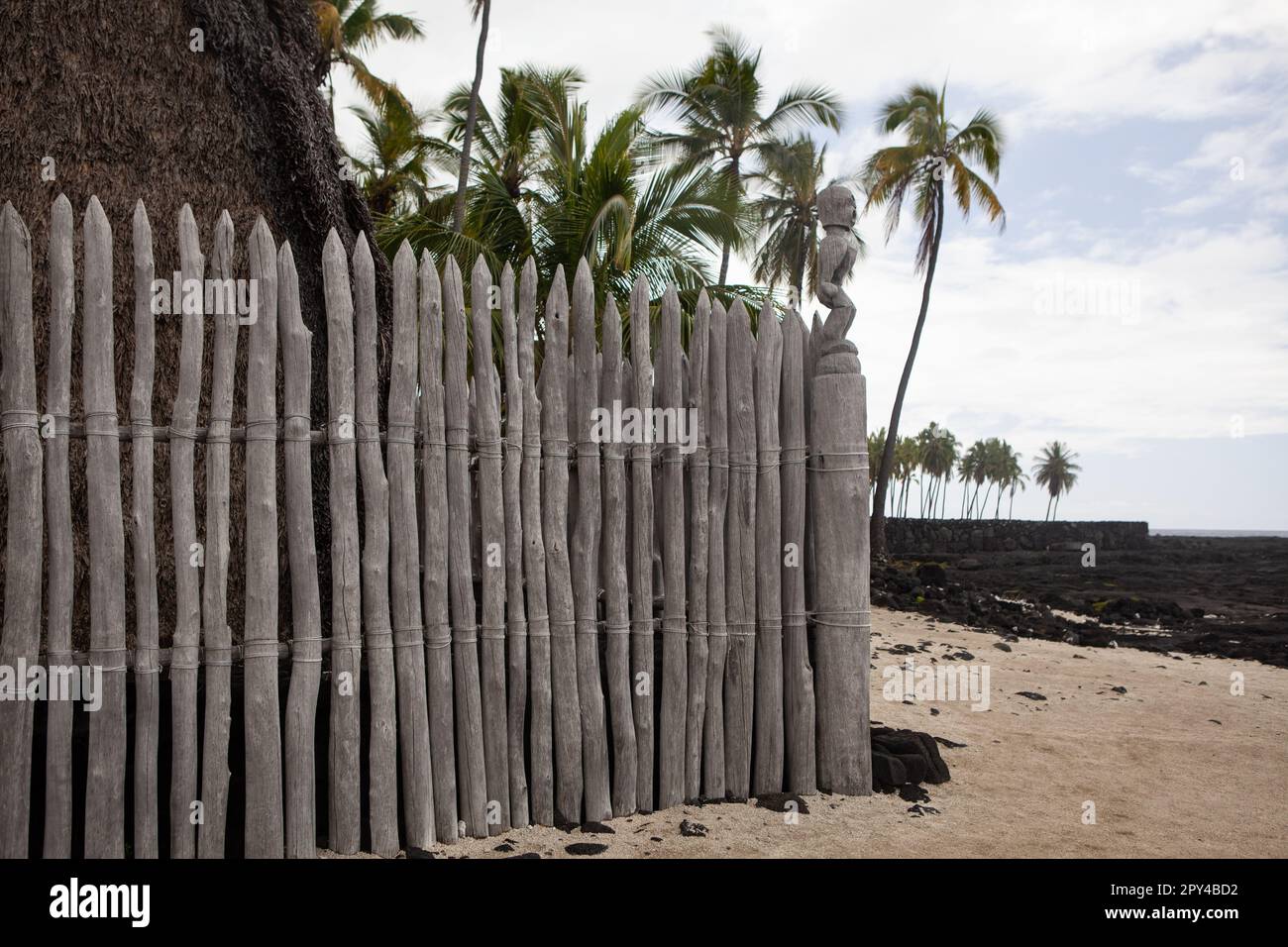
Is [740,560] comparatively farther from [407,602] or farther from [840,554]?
[407,602]

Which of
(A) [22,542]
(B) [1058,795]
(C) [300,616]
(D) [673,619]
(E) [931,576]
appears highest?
(A) [22,542]

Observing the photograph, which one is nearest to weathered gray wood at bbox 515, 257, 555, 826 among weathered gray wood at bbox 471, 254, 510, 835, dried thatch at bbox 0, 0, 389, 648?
weathered gray wood at bbox 471, 254, 510, 835

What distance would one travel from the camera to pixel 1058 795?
535 cm

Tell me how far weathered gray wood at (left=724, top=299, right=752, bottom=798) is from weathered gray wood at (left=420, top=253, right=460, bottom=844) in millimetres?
1504

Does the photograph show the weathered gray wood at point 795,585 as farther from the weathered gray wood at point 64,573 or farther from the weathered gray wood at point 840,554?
the weathered gray wood at point 64,573

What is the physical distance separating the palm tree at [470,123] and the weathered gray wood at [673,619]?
9.84 m

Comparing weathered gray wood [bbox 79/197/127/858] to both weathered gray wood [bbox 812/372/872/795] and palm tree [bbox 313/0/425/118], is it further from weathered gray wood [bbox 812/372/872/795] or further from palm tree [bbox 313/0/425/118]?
palm tree [bbox 313/0/425/118]

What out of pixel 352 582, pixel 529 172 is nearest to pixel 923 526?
pixel 529 172

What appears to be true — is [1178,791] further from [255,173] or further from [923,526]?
[923,526]

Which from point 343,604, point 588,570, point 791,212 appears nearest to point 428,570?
point 343,604

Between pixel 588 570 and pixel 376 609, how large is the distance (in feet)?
3.37

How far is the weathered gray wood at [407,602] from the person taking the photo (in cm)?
414

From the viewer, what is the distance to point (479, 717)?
170 inches

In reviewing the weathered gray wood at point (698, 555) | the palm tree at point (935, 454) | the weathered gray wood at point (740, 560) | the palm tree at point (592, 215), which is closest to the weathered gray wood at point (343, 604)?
the weathered gray wood at point (698, 555)
